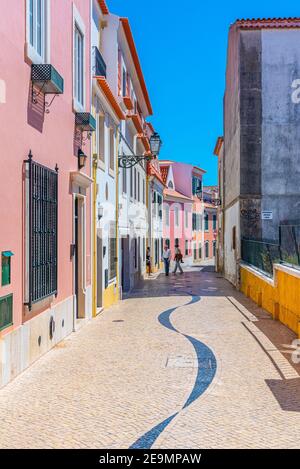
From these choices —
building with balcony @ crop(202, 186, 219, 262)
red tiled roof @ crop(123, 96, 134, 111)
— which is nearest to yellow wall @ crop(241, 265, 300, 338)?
red tiled roof @ crop(123, 96, 134, 111)

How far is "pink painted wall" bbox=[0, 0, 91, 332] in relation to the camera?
273 inches

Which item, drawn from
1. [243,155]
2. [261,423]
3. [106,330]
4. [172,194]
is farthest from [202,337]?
[172,194]

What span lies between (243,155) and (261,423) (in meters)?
15.8

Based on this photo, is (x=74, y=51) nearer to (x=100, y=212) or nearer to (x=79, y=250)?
(x=79, y=250)

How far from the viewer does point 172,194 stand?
47.9 m

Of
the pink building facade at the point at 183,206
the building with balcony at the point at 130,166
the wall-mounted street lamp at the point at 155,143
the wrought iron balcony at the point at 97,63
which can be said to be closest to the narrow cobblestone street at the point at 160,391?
the wrought iron balcony at the point at 97,63

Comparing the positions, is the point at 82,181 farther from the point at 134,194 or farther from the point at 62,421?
A: the point at 134,194

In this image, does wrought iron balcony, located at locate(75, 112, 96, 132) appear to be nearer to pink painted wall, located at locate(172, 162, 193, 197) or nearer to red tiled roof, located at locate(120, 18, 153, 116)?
red tiled roof, located at locate(120, 18, 153, 116)

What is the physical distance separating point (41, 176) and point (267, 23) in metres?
14.8

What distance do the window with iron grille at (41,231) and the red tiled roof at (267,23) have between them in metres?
13.7

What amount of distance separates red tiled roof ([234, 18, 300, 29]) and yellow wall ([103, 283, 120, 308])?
419 inches

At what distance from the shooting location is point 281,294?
1242 centimetres

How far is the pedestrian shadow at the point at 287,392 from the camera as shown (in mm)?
6047

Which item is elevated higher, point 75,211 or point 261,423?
point 75,211
